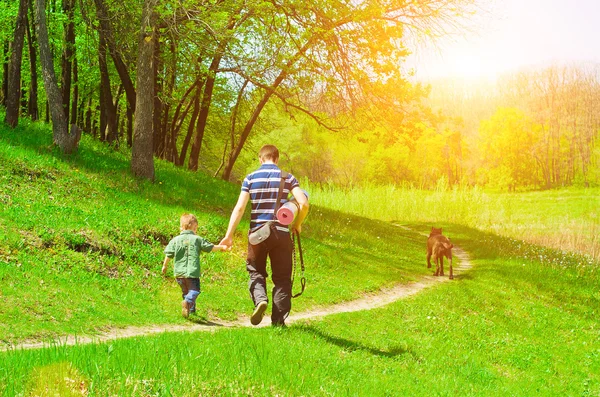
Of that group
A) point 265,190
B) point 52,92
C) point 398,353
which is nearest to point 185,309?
point 265,190

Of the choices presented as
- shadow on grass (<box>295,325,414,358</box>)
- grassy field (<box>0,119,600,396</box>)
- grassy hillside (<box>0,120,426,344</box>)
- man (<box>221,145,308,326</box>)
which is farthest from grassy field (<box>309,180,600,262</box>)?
man (<box>221,145,308,326</box>)

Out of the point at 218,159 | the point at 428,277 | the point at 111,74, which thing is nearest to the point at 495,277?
the point at 428,277

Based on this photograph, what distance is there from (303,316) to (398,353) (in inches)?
144

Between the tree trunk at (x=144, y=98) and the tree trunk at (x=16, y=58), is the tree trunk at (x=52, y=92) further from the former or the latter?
the tree trunk at (x=144, y=98)

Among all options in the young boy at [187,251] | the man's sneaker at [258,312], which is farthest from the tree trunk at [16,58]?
the man's sneaker at [258,312]

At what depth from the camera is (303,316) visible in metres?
12.9

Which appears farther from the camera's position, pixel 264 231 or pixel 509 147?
pixel 509 147

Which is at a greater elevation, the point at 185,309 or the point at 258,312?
the point at 258,312

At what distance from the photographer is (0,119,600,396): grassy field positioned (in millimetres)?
5605

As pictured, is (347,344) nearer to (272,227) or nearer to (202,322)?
(272,227)

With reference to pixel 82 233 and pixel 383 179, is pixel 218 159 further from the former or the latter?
pixel 82 233

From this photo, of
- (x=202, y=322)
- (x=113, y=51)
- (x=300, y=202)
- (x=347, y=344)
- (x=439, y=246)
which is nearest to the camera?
(x=300, y=202)

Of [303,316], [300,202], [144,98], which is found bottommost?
[303,316]

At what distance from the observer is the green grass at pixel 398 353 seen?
509cm
